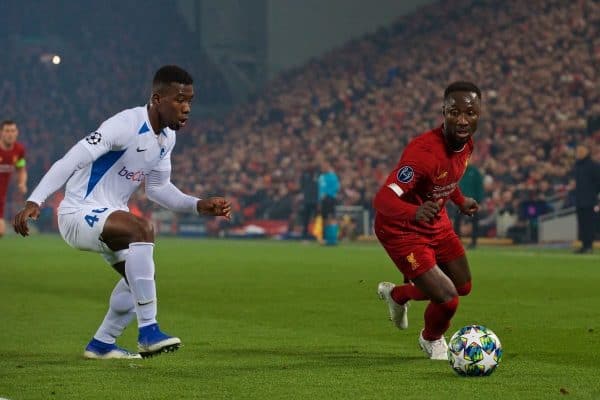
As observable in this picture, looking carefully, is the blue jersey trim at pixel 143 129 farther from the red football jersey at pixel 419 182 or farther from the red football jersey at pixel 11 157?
the red football jersey at pixel 11 157

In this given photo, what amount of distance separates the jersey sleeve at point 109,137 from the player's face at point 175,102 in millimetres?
271

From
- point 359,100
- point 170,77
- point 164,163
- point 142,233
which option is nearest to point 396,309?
point 164,163

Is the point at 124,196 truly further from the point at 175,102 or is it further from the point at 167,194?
the point at 175,102

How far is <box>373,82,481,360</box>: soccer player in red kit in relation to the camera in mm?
8234

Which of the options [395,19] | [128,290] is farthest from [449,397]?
[395,19]

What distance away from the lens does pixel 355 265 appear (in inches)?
838

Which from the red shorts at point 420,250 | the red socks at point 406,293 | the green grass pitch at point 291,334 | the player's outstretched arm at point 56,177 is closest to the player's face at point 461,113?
the red shorts at point 420,250

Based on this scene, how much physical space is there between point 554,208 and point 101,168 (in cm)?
2249

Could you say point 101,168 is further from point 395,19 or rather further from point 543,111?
point 395,19

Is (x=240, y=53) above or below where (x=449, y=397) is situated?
above

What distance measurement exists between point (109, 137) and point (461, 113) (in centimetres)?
242

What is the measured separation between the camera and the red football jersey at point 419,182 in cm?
818

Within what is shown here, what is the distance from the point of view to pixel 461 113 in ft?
27.4

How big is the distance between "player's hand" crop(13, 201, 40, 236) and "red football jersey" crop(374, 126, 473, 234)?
232 cm
